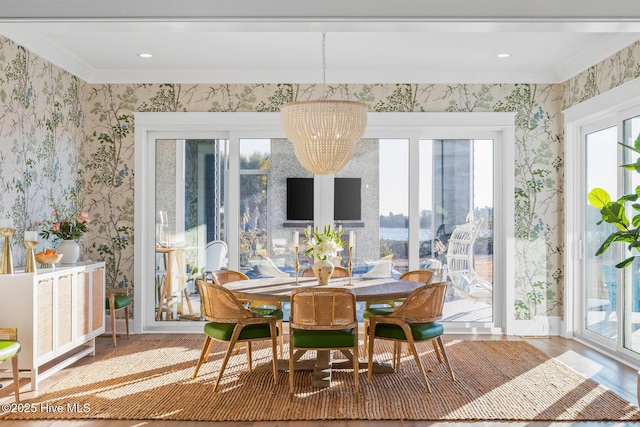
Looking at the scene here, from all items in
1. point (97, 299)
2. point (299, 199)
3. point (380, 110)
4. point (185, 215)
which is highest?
point (380, 110)

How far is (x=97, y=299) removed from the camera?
5297 mm

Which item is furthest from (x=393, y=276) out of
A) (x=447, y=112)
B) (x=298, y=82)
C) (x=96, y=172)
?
(x=96, y=172)

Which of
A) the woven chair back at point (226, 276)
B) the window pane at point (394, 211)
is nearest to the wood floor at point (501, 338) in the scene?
the window pane at point (394, 211)

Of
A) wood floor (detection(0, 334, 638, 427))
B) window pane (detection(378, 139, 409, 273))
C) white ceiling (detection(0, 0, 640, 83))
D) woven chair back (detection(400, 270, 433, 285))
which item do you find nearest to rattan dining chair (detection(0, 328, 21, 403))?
wood floor (detection(0, 334, 638, 427))

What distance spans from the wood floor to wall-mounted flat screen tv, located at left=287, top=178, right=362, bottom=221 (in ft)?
5.49

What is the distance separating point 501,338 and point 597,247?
133 cm

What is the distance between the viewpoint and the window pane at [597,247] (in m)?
5.40

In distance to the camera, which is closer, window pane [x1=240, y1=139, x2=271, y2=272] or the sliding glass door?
the sliding glass door

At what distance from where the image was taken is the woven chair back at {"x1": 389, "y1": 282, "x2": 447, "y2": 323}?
410cm

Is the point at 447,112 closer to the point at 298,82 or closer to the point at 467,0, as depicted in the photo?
the point at 298,82

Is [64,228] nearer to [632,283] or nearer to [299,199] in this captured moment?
[299,199]

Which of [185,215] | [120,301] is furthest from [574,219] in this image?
[120,301]

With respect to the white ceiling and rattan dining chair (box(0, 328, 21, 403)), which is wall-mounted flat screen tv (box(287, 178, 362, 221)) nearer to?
the white ceiling

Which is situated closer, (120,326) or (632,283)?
(632,283)
